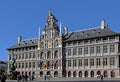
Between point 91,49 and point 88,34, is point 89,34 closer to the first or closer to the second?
point 88,34

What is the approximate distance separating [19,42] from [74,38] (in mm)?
27053

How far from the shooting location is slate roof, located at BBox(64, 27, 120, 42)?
8816 cm

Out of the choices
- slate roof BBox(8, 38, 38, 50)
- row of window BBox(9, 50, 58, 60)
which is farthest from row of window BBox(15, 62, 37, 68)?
slate roof BBox(8, 38, 38, 50)

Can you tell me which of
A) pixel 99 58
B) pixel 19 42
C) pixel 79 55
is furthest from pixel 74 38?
pixel 19 42

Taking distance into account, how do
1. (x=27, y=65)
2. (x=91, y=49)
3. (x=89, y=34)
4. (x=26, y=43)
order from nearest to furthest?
(x=91, y=49) < (x=89, y=34) < (x=27, y=65) < (x=26, y=43)

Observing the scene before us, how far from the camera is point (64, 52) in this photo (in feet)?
326

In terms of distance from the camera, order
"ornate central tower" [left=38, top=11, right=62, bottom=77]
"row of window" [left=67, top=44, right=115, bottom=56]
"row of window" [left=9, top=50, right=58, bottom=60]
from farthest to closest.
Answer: "row of window" [left=9, top=50, right=58, bottom=60]
"ornate central tower" [left=38, top=11, right=62, bottom=77]
"row of window" [left=67, top=44, right=115, bottom=56]

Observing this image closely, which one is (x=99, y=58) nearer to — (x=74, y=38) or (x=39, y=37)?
(x=74, y=38)

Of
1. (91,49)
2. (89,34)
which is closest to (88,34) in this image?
(89,34)

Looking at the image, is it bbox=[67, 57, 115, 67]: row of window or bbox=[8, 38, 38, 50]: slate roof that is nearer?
bbox=[67, 57, 115, 67]: row of window

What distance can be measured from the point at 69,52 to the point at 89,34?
8.71 meters

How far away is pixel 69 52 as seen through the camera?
9806 centimetres

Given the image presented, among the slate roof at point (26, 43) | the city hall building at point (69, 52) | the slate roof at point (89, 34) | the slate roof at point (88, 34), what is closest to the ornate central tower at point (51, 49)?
the city hall building at point (69, 52)

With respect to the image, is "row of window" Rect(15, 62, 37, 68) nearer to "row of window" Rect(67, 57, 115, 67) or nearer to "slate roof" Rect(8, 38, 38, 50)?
"slate roof" Rect(8, 38, 38, 50)
